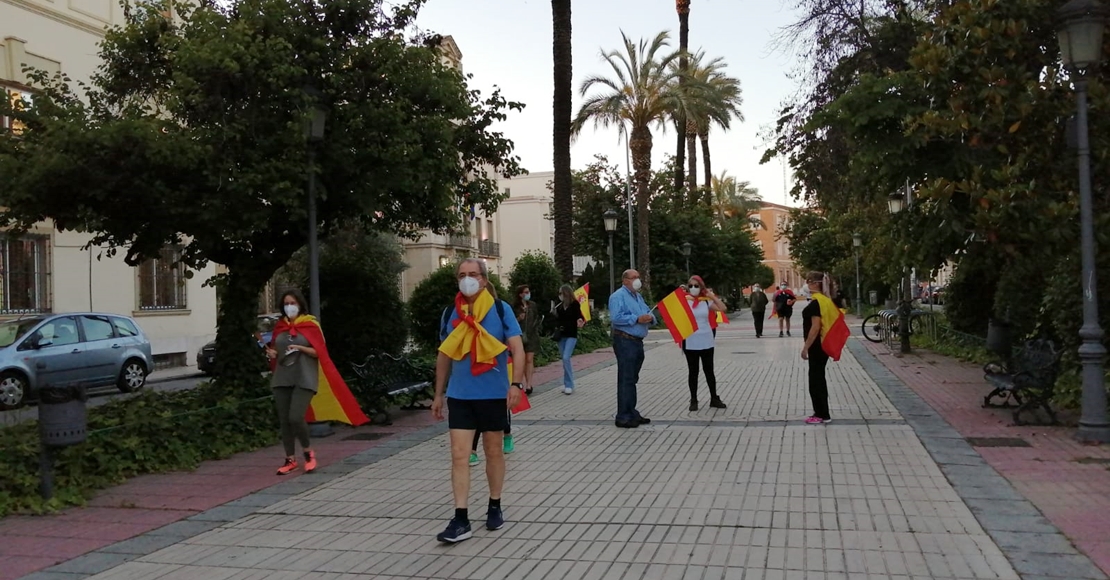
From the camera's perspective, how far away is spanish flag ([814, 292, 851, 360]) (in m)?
9.82

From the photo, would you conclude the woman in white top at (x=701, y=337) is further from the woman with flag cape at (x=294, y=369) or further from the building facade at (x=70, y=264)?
the building facade at (x=70, y=264)

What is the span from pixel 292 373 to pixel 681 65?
31465 mm

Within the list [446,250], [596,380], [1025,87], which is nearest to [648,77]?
[446,250]

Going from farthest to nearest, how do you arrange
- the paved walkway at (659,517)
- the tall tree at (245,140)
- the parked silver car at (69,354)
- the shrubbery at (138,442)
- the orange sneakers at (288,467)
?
the parked silver car at (69,354) → the tall tree at (245,140) → the orange sneakers at (288,467) → the shrubbery at (138,442) → the paved walkway at (659,517)

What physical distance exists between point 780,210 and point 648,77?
8920cm

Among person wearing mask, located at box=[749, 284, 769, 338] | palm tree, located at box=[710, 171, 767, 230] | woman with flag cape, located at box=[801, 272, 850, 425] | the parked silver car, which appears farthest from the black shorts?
palm tree, located at box=[710, 171, 767, 230]

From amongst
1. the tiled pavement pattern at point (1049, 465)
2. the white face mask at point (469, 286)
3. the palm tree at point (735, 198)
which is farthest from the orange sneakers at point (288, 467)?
the palm tree at point (735, 198)

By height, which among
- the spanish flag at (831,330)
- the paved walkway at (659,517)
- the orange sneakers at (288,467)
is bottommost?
the paved walkway at (659,517)

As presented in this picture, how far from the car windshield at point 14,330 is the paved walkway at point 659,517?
9158mm

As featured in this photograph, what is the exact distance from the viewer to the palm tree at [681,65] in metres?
36.3

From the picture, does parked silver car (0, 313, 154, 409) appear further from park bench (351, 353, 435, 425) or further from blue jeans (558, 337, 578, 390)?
blue jeans (558, 337, 578, 390)

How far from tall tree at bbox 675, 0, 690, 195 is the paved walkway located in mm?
28121

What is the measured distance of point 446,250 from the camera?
47938 millimetres

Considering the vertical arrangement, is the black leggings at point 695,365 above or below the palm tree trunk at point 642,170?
below
